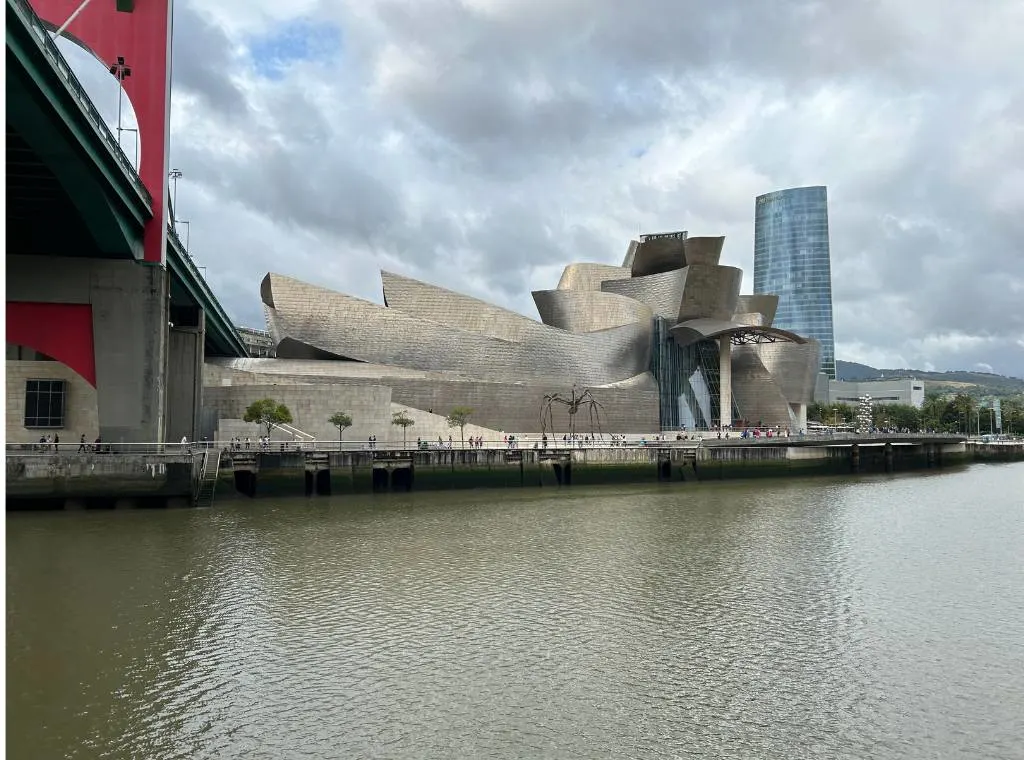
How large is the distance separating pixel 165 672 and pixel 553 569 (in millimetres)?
8386

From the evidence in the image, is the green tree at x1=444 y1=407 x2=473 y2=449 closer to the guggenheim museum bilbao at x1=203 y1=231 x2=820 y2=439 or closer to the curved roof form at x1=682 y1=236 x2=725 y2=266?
the guggenheim museum bilbao at x1=203 y1=231 x2=820 y2=439

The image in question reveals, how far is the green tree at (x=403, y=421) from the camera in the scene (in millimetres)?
42231

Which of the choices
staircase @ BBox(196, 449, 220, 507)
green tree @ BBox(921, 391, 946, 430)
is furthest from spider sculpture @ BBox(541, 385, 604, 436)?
green tree @ BBox(921, 391, 946, 430)

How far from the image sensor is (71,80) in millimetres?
18141

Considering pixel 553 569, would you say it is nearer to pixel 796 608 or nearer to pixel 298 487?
pixel 796 608

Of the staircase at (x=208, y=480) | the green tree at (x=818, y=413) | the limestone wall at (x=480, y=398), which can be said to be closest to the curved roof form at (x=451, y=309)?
the limestone wall at (x=480, y=398)

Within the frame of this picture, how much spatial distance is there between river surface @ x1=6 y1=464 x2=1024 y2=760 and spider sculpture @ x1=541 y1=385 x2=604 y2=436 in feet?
93.2

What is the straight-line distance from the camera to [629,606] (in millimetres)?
14109

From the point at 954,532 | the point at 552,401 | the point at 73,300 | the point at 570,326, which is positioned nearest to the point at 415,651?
the point at 954,532

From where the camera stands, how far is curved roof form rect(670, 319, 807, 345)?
58.2m

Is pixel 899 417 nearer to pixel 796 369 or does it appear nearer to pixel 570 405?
pixel 796 369

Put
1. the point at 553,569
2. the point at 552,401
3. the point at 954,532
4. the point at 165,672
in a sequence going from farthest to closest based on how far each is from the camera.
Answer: the point at 552,401 → the point at 954,532 → the point at 553,569 → the point at 165,672

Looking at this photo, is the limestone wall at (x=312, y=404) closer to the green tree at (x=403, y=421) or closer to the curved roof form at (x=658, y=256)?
the green tree at (x=403, y=421)

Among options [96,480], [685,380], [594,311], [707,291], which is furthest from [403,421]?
[707,291]
